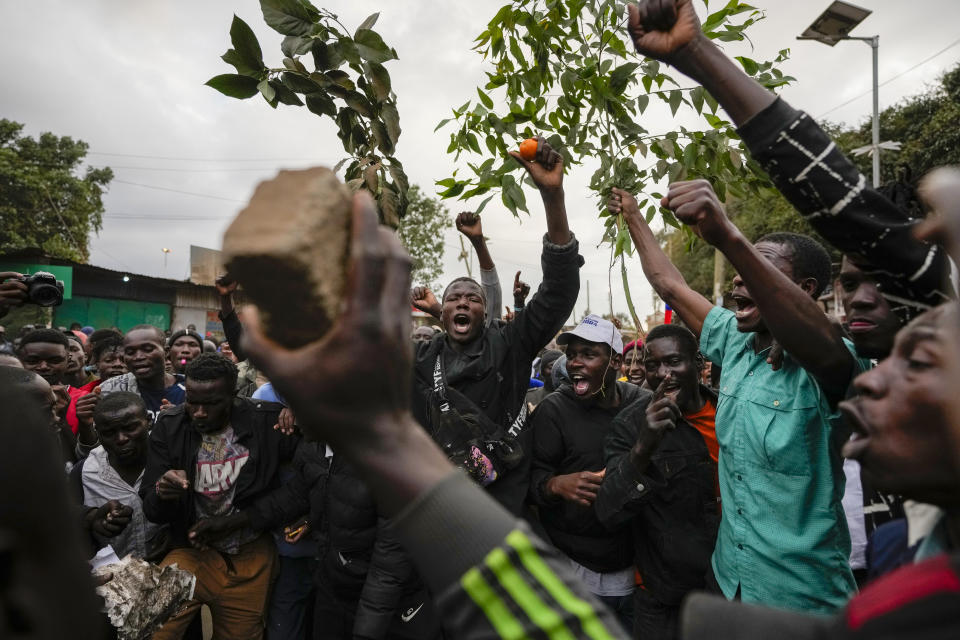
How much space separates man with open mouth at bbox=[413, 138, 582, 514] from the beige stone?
75.8 inches

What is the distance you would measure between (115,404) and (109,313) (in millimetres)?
22284

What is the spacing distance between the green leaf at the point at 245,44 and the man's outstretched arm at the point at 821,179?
4.10 feet

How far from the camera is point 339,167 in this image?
225 centimetres

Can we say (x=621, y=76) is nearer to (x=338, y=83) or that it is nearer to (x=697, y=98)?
(x=697, y=98)

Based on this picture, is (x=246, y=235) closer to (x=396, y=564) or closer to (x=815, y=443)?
(x=815, y=443)

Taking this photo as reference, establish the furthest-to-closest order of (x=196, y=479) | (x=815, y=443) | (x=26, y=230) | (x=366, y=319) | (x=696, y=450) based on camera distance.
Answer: (x=26, y=230), (x=196, y=479), (x=696, y=450), (x=815, y=443), (x=366, y=319)

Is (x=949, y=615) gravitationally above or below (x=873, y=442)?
below

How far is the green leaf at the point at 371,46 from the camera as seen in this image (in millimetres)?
2113

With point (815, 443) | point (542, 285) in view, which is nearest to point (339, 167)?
point (542, 285)

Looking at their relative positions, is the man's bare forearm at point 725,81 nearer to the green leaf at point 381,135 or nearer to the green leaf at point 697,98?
the green leaf at point 381,135

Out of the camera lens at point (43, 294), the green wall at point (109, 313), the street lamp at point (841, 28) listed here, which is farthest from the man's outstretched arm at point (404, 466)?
the green wall at point (109, 313)

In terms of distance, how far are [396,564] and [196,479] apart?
54.0 inches

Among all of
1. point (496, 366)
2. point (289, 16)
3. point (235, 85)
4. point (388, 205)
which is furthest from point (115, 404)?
point (289, 16)

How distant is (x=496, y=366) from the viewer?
3207mm
